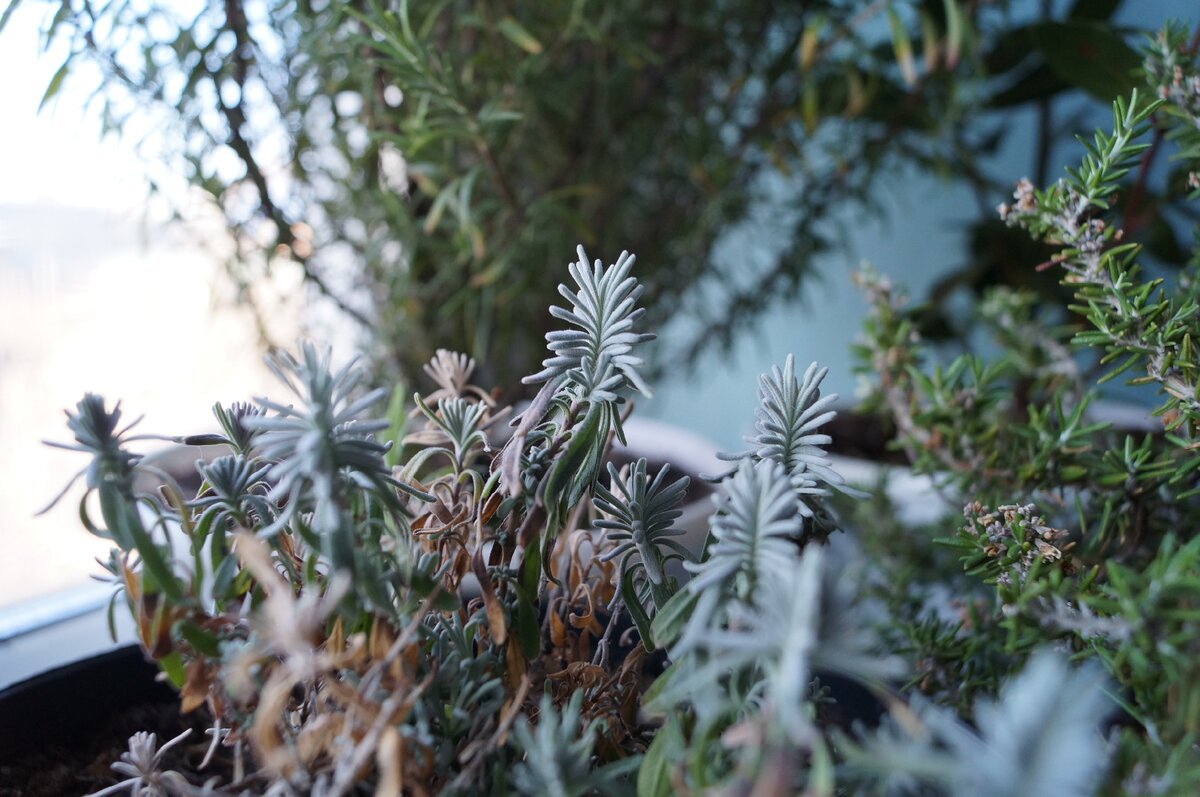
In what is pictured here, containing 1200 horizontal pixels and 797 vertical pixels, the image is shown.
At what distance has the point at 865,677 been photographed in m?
0.15

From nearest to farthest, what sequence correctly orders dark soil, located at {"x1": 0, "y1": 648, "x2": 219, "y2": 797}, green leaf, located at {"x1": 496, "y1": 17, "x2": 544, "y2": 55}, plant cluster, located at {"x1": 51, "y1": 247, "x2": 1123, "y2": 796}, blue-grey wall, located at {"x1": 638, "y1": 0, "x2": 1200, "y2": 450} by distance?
plant cluster, located at {"x1": 51, "y1": 247, "x2": 1123, "y2": 796} < dark soil, located at {"x1": 0, "y1": 648, "x2": 219, "y2": 797} < green leaf, located at {"x1": 496, "y1": 17, "x2": 544, "y2": 55} < blue-grey wall, located at {"x1": 638, "y1": 0, "x2": 1200, "y2": 450}

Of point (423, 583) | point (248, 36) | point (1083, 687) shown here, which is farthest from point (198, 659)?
point (248, 36)

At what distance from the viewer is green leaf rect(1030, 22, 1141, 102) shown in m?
0.41

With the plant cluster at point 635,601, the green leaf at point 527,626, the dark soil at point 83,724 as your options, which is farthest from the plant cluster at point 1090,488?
the dark soil at point 83,724

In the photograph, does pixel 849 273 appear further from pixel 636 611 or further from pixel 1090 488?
pixel 636 611

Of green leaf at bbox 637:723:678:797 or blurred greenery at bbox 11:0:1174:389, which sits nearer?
green leaf at bbox 637:723:678:797

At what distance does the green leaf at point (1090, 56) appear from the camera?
0.41 m

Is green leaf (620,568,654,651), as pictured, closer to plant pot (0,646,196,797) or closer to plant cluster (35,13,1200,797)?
plant cluster (35,13,1200,797)

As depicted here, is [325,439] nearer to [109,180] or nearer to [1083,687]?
[1083,687]

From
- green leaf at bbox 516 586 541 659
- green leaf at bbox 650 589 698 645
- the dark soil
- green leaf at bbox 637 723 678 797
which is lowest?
the dark soil

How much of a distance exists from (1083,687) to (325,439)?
14 centimetres

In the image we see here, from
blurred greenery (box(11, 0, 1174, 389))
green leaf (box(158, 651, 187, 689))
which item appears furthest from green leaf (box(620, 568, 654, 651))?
blurred greenery (box(11, 0, 1174, 389))

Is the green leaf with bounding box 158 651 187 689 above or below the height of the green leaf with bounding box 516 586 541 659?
below

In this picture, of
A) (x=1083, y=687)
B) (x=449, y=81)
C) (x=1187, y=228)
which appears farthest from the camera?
(x=1187, y=228)
